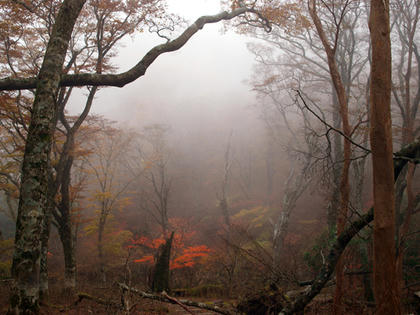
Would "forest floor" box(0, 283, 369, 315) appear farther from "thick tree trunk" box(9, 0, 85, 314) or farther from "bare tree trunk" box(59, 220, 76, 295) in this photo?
"bare tree trunk" box(59, 220, 76, 295)

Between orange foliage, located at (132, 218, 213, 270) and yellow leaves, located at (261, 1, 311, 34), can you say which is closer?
yellow leaves, located at (261, 1, 311, 34)

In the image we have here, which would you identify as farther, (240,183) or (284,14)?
(240,183)

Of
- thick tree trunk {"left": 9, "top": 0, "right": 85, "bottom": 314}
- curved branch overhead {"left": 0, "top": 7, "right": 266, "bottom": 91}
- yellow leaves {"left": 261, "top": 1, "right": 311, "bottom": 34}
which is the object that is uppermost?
yellow leaves {"left": 261, "top": 1, "right": 311, "bottom": 34}

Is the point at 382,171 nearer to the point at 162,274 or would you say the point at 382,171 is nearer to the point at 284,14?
the point at 284,14

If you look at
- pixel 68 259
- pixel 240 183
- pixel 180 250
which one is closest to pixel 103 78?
pixel 68 259

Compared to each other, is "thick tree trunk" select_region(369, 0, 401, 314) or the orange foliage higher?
"thick tree trunk" select_region(369, 0, 401, 314)

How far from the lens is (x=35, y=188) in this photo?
3879mm

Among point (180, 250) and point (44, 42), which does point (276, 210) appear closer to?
point (180, 250)

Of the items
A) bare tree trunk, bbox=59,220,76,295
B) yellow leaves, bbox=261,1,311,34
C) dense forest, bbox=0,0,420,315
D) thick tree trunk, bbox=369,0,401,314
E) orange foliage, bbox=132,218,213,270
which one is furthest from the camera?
orange foliage, bbox=132,218,213,270

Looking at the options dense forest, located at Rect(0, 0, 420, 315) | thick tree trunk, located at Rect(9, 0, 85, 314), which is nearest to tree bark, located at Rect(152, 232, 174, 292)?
dense forest, located at Rect(0, 0, 420, 315)

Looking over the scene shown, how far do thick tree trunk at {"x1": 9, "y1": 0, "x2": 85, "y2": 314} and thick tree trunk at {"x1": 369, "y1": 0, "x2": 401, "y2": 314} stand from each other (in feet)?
13.2

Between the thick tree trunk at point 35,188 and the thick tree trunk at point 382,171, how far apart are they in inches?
158

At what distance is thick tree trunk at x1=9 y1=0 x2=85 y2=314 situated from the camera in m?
3.65

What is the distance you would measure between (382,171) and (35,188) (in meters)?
4.20
